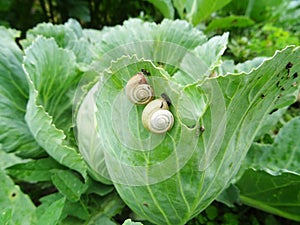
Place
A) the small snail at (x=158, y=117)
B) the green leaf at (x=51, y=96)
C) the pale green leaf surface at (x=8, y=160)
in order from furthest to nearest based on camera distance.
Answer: the pale green leaf surface at (x=8, y=160)
the green leaf at (x=51, y=96)
the small snail at (x=158, y=117)

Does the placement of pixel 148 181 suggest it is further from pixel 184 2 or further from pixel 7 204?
pixel 184 2

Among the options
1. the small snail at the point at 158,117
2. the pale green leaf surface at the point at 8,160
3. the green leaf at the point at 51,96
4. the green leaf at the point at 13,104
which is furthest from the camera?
the pale green leaf surface at the point at 8,160

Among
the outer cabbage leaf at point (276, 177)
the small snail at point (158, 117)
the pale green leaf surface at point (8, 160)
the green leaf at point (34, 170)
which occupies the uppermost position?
the small snail at point (158, 117)

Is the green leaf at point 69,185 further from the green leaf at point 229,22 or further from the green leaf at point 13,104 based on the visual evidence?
the green leaf at point 229,22

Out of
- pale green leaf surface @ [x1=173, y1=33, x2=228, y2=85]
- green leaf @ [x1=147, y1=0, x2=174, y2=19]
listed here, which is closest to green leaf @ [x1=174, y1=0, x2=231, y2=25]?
green leaf @ [x1=147, y1=0, x2=174, y2=19]

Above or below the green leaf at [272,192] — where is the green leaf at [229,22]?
above

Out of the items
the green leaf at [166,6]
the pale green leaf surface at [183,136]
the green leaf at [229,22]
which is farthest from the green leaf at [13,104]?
the green leaf at [229,22]

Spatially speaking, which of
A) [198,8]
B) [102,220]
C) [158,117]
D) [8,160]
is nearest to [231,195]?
[102,220]
